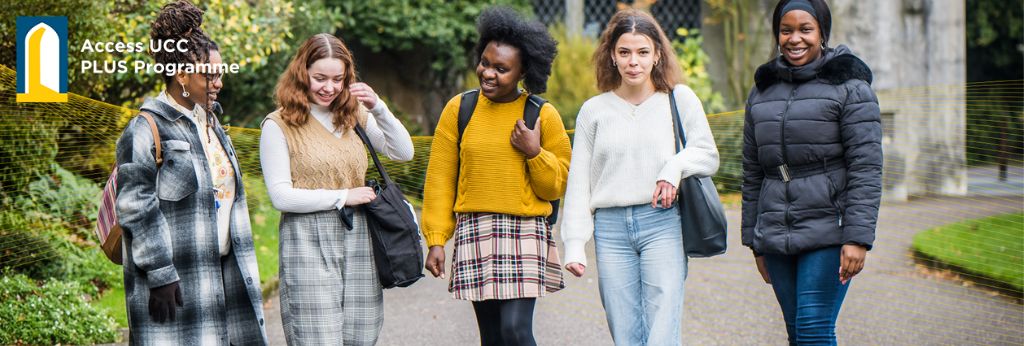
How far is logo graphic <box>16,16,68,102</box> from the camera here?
6.62m

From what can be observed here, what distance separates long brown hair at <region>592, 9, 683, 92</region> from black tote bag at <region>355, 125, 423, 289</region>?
1.02 meters

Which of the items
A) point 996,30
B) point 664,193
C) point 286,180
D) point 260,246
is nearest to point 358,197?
point 286,180

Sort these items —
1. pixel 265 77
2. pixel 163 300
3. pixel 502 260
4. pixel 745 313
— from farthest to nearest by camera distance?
pixel 265 77 → pixel 745 313 → pixel 502 260 → pixel 163 300

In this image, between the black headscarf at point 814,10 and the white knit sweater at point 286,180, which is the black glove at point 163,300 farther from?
the black headscarf at point 814,10

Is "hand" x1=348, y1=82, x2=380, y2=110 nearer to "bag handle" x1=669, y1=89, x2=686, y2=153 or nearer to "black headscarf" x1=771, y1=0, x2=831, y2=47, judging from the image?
"bag handle" x1=669, y1=89, x2=686, y2=153

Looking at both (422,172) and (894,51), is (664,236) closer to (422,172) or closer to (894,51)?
(422,172)

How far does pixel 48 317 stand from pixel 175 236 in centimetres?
286

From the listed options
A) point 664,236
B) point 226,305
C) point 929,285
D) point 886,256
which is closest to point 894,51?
point 886,256

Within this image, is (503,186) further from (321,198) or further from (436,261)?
(321,198)

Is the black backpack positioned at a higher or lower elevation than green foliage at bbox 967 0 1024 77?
lower

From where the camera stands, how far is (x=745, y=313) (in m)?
7.23

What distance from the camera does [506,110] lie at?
4.30 m

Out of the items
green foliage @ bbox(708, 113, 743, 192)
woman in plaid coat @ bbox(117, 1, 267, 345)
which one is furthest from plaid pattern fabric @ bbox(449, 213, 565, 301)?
green foliage @ bbox(708, 113, 743, 192)

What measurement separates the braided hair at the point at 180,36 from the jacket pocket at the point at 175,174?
27 centimetres
